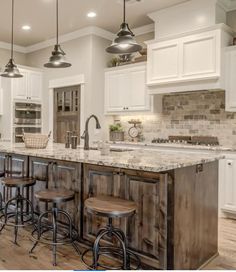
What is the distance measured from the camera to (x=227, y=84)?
430 centimetres

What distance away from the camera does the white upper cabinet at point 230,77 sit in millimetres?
4227

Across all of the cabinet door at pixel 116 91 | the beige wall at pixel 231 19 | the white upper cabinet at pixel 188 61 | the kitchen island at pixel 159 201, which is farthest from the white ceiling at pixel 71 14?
the kitchen island at pixel 159 201

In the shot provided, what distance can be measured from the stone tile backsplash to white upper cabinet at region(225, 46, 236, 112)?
14.0 inches

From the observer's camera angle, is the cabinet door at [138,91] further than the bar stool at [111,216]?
Yes

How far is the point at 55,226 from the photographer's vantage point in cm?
271

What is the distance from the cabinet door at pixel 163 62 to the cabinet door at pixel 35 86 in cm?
296

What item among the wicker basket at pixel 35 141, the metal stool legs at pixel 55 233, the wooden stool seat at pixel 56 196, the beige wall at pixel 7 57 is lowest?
the metal stool legs at pixel 55 233

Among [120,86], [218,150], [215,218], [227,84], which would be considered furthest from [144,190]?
[120,86]

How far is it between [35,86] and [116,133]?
233cm

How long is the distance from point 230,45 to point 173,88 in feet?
3.47

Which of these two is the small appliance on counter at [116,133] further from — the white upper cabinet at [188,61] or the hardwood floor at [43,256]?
the hardwood floor at [43,256]

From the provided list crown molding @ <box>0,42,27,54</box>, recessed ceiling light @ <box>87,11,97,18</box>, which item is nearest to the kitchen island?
recessed ceiling light @ <box>87,11,97,18</box>

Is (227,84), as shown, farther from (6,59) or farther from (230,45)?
(6,59)

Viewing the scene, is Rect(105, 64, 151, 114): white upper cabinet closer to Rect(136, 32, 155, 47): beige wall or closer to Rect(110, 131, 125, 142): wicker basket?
Rect(110, 131, 125, 142): wicker basket
